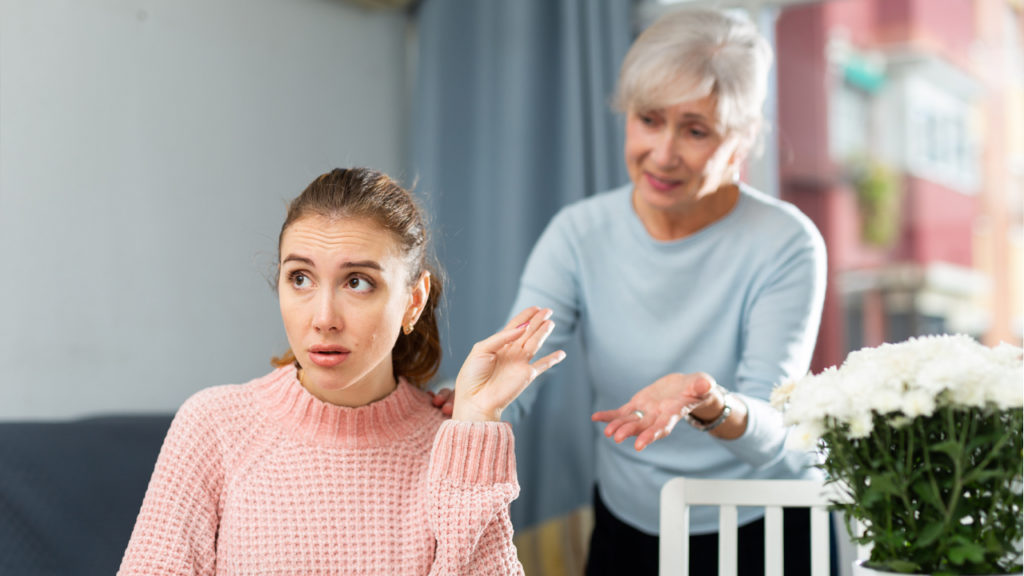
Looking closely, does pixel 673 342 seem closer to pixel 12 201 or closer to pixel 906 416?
pixel 906 416

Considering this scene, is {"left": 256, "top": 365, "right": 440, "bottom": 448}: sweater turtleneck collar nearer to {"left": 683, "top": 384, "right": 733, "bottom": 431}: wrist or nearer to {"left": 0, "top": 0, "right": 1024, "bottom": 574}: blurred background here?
{"left": 683, "top": 384, "right": 733, "bottom": 431}: wrist

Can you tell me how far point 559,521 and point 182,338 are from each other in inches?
45.1

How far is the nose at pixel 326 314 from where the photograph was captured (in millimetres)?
1196

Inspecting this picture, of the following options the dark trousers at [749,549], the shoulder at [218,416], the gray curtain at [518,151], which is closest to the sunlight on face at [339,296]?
the shoulder at [218,416]

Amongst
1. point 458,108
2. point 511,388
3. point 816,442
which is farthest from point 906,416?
point 458,108

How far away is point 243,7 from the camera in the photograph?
94.9 inches

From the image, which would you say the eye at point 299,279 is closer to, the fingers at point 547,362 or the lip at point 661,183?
the fingers at point 547,362

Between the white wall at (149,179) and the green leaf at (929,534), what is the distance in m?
1.62

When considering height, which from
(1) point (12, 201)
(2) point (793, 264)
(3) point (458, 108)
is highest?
(3) point (458, 108)

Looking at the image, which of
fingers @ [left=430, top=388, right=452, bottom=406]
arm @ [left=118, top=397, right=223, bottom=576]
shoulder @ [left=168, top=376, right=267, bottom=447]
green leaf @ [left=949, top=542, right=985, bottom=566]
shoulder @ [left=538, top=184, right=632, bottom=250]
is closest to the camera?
green leaf @ [left=949, top=542, right=985, bottom=566]

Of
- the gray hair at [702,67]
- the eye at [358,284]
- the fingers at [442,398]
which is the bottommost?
the fingers at [442,398]

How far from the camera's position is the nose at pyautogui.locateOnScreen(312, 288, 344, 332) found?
3.92 feet

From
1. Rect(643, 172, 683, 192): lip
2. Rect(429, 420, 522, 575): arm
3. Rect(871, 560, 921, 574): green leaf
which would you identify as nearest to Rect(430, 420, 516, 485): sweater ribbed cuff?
Rect(429, 420, 522, 575): arm

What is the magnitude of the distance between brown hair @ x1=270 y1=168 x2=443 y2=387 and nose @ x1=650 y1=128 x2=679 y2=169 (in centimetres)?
42
